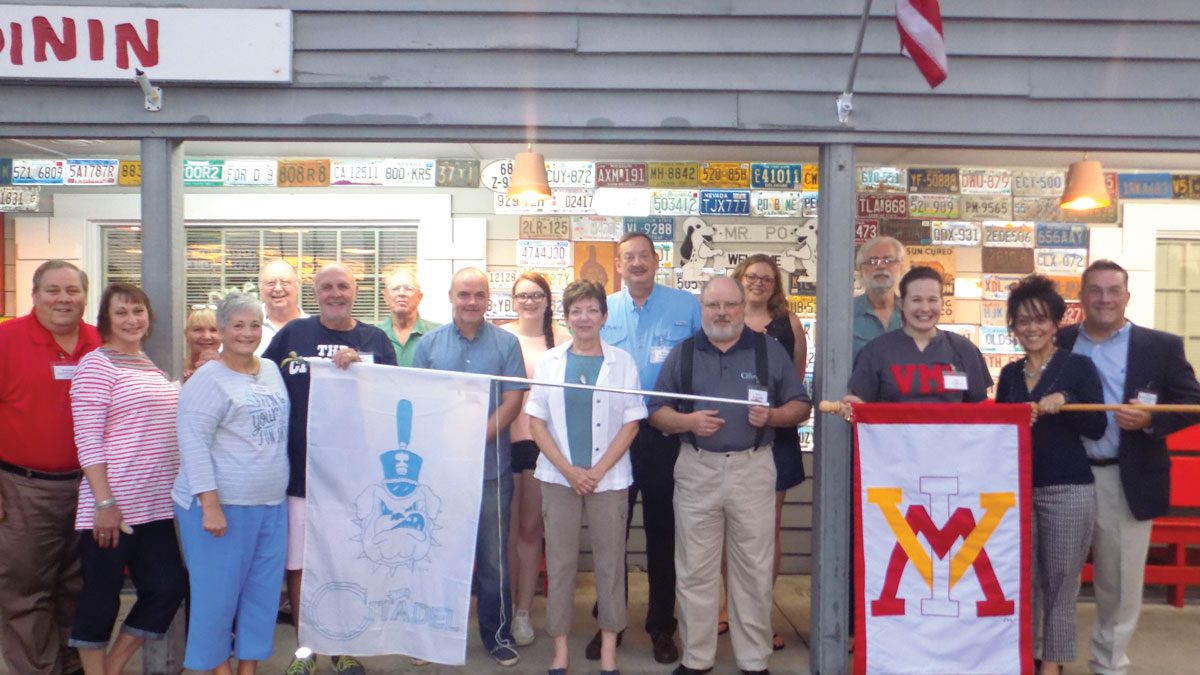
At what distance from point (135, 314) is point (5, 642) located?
4.99 feet

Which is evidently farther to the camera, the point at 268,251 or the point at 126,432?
the point at 268,251

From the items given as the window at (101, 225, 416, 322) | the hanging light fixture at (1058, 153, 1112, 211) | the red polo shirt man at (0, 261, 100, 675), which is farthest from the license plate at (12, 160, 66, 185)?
the hanging light fixture at (1058, 153, 1112, 211)

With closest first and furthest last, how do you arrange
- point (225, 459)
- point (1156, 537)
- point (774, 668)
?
1. point (225, 459)
2. point (774, 668)
3. point (1156, 537)

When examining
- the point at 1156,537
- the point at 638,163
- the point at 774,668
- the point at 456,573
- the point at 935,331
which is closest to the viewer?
the point at 456,573

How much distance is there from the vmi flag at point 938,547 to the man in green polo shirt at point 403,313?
8.20 ft

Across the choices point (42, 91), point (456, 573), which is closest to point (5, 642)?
point (456, 573)

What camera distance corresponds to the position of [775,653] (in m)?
4.55

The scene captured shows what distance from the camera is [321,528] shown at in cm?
391

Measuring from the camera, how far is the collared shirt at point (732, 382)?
13.3ft

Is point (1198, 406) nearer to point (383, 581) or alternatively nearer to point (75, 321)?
point (383, 581)

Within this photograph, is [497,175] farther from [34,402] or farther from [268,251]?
[34,402]

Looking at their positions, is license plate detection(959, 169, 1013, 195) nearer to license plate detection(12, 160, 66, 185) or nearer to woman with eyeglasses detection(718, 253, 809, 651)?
woman with eyeglasses detection(718, 253, 809, 651)

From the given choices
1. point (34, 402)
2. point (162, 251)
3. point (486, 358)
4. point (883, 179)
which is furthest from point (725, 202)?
point (34, 402)

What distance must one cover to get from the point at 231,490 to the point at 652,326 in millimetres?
2115
